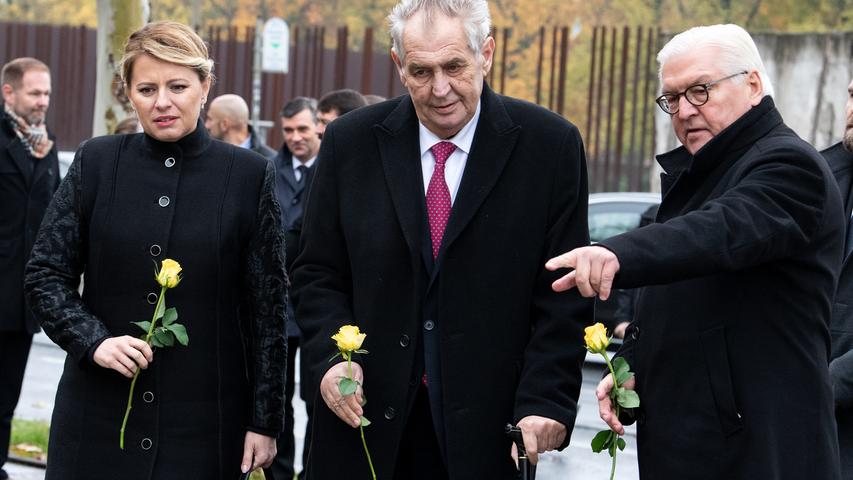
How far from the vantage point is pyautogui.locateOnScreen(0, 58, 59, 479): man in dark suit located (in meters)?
7.22

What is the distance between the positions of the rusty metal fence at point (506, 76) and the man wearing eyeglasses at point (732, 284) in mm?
11774

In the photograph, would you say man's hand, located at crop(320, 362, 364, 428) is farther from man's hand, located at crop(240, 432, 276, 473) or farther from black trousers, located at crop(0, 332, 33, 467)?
black trousers, located at crop(0, 332, 33, 467)

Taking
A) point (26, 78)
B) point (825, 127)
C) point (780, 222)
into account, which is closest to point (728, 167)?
point (780, 222)

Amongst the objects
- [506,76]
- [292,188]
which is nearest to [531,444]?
[292,188]

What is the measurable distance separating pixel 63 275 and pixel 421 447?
4.07 ft

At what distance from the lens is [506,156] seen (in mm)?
3703

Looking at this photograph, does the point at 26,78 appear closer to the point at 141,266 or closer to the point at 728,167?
the point at 141,266

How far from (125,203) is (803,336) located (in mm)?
2089

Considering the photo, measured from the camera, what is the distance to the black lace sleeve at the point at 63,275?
3867mm

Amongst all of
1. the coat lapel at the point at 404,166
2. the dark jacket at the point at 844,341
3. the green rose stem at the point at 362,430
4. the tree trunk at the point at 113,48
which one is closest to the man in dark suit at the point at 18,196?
the tree trunk at the point at 113,48

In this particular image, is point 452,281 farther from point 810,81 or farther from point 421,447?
point 810,81

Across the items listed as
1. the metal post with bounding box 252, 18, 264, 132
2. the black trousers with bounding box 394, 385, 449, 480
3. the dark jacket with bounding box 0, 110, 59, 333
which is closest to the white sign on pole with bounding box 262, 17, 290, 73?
the metal post with bounding box 252, 18, 264, 132

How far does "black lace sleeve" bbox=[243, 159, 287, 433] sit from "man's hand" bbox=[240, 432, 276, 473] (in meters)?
0.03

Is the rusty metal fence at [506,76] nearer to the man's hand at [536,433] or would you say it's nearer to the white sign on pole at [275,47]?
the white sign on pole at [275,47]
